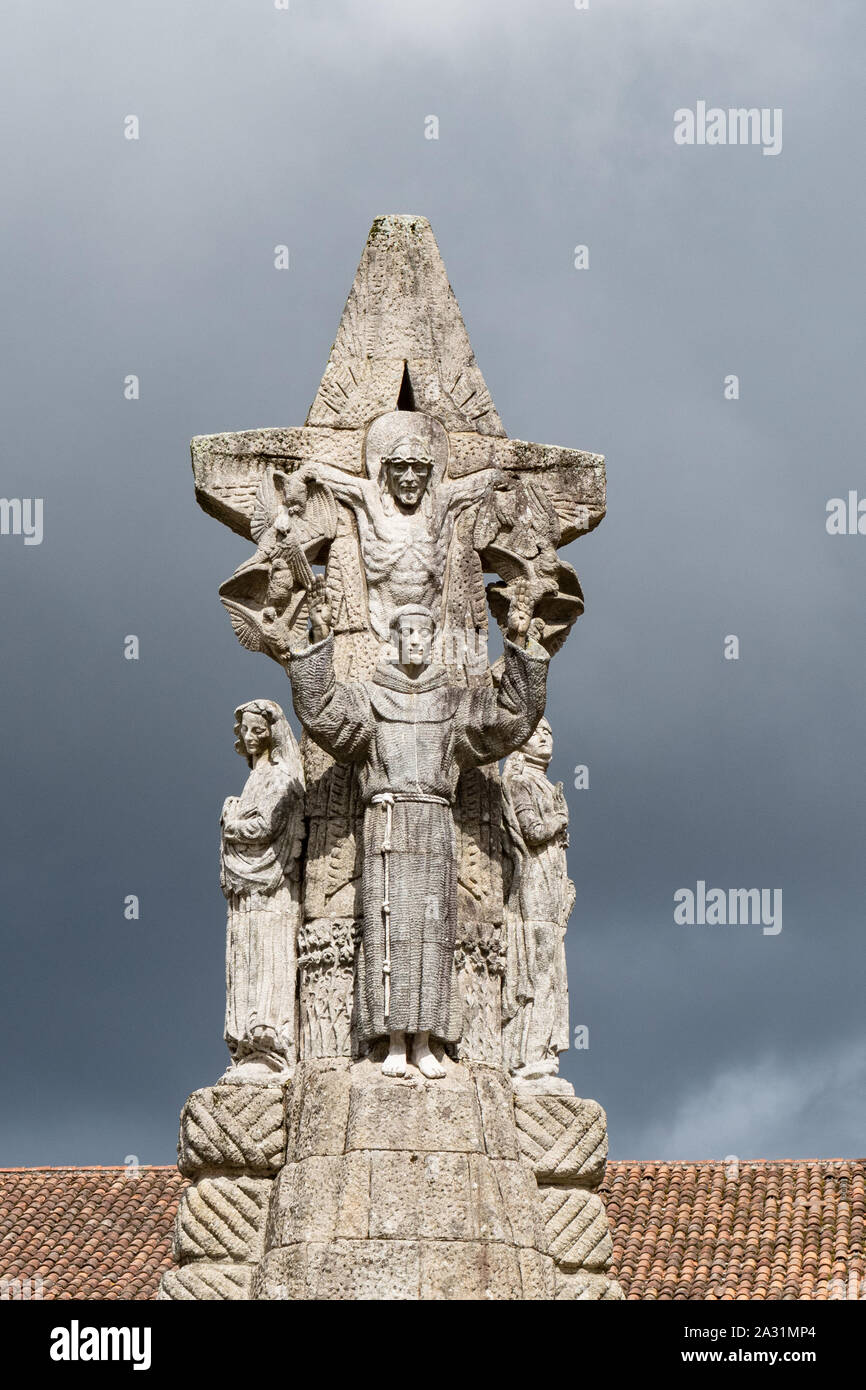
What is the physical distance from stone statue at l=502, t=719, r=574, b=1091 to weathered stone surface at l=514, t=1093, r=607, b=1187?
216 mm

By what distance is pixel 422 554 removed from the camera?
13.3m

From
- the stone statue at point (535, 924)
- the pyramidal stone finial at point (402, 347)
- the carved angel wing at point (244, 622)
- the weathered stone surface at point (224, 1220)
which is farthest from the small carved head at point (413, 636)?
the weathered stone surface at point (224, 1220)

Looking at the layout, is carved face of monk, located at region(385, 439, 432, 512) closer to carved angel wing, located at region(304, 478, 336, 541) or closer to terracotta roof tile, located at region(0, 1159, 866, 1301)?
carved angel wing, located at region(304, 478, 336, 541)

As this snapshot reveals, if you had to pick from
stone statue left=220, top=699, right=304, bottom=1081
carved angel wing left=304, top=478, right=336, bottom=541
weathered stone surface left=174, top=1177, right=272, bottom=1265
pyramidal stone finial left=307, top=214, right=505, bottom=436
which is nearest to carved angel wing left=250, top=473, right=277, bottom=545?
carved angel wing left=304, top=478, right=336, bottom=541

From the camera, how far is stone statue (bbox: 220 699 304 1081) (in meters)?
13.0

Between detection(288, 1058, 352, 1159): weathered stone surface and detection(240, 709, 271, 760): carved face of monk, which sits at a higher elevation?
detection(240, 709, 271, 760): carved face of monk

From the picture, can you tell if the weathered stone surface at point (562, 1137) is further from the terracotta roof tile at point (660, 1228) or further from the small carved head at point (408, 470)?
the terracotta roof tile at point (660, 1228)

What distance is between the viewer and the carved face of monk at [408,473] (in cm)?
1336

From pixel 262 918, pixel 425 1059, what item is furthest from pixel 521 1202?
pixel 262 918

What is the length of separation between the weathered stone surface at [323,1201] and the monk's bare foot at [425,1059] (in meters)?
0.56

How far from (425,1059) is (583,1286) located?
150cm

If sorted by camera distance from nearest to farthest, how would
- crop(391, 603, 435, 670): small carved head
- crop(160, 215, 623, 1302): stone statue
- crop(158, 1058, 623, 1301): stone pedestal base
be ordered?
crop(158, 1058, 623, 1301): stone pedestal base, crop(160, 215, 623, 1302): stone statue, crop(391, 603, 435, 670): small carved head
